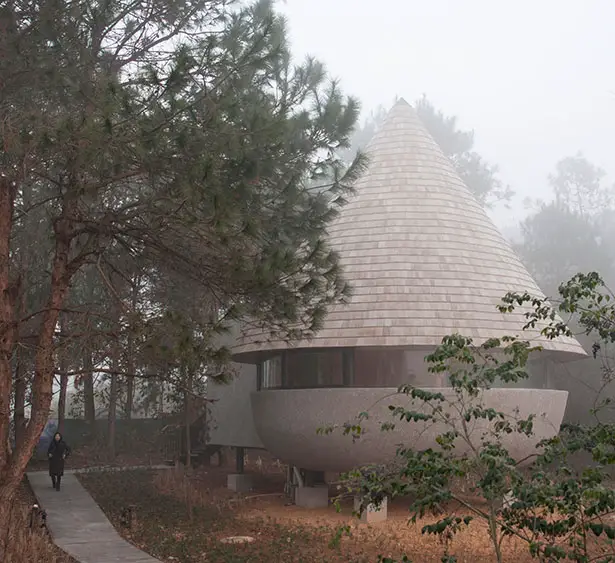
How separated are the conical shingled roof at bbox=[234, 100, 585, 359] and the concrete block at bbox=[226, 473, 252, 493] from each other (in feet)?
14.0

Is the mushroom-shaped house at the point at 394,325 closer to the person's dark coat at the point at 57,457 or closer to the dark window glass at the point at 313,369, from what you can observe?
the dark window glass at the point at 313,369

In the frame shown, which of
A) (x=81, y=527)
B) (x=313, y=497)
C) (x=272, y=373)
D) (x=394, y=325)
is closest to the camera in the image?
(x=81, y=527)

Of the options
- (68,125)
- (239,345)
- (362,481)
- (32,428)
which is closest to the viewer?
(362,481)

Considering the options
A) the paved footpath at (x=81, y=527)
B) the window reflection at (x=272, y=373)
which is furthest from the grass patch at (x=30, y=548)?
the window reflection at (x=272, y=373)

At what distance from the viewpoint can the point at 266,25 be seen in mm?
9250

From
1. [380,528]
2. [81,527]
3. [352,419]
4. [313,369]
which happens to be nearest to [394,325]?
[352,419]

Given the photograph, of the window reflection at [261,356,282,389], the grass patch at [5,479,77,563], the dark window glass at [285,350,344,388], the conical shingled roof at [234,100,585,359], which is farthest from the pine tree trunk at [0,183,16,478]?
the window reflection at [261,356,282,389]

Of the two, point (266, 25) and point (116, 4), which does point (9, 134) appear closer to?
point (116, 4)

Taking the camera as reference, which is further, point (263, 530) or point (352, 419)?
point (352, 419)

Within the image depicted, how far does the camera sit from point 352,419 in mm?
13422

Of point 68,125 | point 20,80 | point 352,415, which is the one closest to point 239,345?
point 352,415

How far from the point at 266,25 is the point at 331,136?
1651mm

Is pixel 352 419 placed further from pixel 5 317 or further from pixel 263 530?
pixel 5 317

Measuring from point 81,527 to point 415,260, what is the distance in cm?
742
